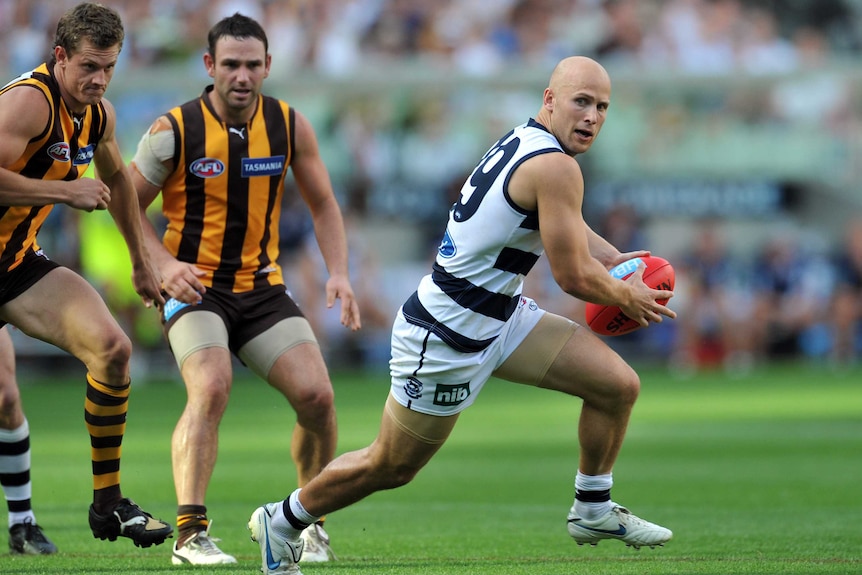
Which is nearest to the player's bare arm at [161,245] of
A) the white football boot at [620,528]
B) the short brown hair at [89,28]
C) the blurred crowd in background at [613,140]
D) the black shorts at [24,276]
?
Result: the black shorts at [24,276]

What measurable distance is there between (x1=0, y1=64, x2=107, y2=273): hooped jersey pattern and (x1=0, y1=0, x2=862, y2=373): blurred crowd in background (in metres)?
15.1

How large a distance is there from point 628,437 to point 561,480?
117 inches

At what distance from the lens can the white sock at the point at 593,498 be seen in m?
6.57

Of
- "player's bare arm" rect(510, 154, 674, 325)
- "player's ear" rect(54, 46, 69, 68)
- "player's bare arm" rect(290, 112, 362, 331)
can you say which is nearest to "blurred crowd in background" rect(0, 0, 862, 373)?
"player's bare arm" rect(290, 112, 362, 331)

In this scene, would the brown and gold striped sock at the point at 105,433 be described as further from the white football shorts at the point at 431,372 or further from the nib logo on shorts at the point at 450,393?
the nib logo on shorts at the point at 450,393

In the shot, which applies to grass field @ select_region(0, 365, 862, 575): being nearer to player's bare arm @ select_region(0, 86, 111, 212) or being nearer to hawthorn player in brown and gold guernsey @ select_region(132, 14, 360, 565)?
hawthorn player in brown and gold guernsey @ select_region(132, 14, 360, 565)

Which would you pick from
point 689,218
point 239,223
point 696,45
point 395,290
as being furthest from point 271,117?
point 696,45

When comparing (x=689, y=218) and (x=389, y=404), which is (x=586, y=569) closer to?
(x=389, y=404)

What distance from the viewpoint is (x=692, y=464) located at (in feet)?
38.5

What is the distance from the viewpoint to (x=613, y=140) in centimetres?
2347

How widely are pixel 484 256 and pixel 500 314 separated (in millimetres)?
288

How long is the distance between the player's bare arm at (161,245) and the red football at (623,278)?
2.10 metres

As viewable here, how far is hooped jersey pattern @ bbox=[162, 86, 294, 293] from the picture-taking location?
25.1 ft

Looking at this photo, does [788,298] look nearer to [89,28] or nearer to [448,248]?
[448,248]
